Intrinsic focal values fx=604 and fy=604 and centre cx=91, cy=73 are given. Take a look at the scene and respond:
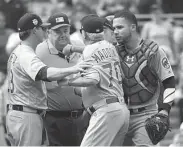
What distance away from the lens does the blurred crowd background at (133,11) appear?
12867 mm

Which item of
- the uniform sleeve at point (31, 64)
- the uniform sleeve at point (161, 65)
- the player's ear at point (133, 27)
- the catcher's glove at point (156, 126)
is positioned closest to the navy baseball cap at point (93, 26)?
the player's ear at point (133, 27)

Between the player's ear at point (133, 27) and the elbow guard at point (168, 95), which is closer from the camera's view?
the elbow guard at point (168, 95)

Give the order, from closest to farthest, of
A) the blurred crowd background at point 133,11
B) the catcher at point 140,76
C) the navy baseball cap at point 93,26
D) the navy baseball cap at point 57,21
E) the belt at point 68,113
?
1. the navy baseball cap at point 93,26
2. the catcher at point 140,76
3. the navy baseball cap at point 57,21
4. the belt at point 68,113
5. the blurred crowd background at point 133,11

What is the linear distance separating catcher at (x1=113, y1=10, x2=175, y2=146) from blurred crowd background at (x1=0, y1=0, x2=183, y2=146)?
3921 mm

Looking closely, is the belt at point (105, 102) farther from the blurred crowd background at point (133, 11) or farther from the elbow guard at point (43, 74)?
the blurred crowd background at point (133, 11)

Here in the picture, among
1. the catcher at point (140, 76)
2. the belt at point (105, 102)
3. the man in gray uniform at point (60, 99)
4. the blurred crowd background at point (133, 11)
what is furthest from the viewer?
the blurred crowd background at point (133, 11)

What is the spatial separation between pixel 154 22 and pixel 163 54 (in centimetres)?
569

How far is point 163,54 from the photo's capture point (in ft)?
25.6

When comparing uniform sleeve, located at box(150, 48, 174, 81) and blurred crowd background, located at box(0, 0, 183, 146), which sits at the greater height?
uniform sleeve, located at box(150, 48, 174, 81)

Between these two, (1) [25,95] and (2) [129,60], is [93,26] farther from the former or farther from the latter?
(1) [25,95]

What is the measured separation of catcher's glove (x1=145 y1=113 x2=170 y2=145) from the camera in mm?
7457

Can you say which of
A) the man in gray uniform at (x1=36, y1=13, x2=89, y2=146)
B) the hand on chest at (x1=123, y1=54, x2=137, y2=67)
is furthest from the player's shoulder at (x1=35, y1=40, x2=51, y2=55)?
the hand on chest at (x1=123, y1=54, x2=137, y2=67)

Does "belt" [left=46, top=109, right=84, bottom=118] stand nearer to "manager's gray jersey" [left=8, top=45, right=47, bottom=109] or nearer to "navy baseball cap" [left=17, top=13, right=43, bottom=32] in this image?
"manager's gray jersey" [left=8, top=45, right=47, bottom=109]

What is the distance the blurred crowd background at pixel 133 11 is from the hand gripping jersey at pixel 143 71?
13.1 feet
